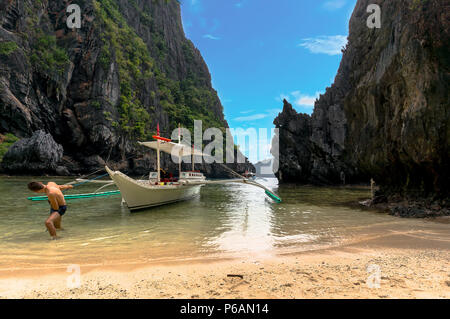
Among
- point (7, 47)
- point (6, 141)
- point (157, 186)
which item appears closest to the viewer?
point (157, 186)

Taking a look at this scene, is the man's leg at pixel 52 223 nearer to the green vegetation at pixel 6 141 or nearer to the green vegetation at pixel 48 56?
the green vegetation at pixel 6 141

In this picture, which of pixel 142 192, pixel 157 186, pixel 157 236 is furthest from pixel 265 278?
pixel 157 186

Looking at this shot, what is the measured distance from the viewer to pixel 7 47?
30406mm

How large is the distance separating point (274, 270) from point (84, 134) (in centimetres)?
4340

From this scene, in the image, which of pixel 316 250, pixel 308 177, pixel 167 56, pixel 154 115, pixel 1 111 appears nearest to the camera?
pixel 316 250

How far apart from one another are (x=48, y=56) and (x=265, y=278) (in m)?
45.6

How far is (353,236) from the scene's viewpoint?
259 inches

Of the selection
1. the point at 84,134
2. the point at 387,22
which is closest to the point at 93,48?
the point at 84,134

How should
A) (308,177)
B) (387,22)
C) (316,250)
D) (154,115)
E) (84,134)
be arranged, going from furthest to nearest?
1. (154,115)
2. (308,177)
3. (84,134)
4. (387,22)
5. (316,250)

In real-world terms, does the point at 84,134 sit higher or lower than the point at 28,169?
higher

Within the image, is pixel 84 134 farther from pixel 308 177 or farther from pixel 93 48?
pixel 308 177

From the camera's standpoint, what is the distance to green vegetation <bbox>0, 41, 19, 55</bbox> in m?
30.1

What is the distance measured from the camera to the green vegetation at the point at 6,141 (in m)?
28.5

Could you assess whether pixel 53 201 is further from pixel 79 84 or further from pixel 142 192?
pixel 79 84
